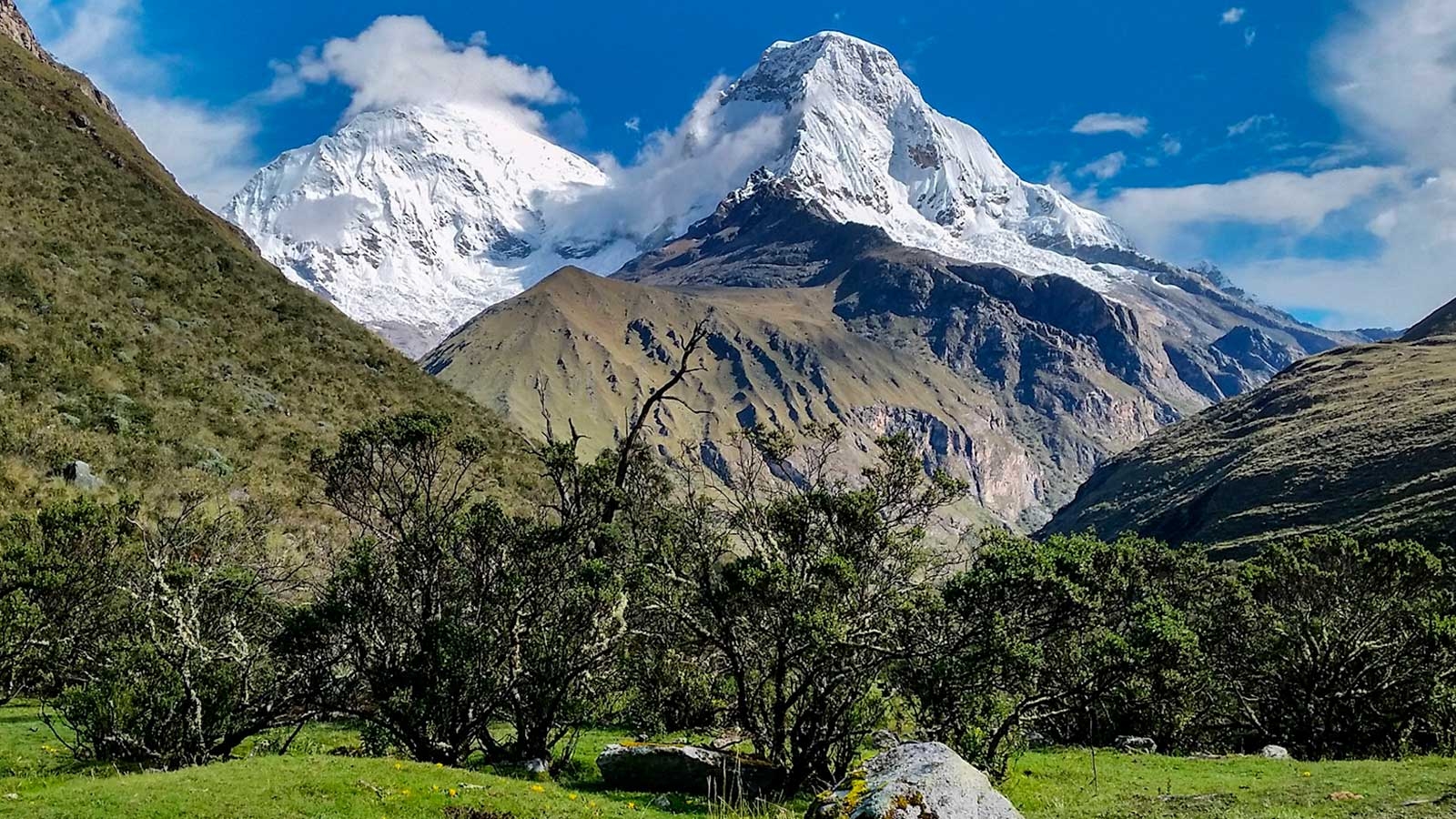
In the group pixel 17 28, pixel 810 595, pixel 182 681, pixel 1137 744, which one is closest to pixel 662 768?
pixel 810 595

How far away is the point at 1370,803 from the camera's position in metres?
20.3

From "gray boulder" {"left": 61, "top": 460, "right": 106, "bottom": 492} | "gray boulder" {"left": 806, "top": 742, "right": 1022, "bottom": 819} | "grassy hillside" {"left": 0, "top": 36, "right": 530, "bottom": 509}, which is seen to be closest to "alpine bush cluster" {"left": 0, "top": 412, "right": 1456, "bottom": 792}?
"gray boulder" {"left": 806, "top": 742, "right": 1022, "bottom": 819}

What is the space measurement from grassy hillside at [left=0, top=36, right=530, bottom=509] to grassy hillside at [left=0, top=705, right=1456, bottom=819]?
25.5 m

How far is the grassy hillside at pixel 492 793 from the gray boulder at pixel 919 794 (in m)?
1.73

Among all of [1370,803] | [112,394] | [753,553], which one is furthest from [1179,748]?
[112,394]

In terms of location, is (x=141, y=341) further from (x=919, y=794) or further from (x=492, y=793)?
(x=919, y=794)

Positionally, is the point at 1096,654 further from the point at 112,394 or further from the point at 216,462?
the point at 112,394

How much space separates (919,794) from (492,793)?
11323mm

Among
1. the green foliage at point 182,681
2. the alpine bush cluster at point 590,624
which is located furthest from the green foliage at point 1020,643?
the green foliage at point 182,681

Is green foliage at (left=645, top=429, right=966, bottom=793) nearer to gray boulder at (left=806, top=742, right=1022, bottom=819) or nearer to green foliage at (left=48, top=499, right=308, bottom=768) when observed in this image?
gray boulder at (left=806, top=742, right=1022, bottom=819)

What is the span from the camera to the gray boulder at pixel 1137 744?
127 ft

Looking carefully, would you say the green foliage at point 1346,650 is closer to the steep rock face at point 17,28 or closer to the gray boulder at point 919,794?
the gray boulder at point 919,794

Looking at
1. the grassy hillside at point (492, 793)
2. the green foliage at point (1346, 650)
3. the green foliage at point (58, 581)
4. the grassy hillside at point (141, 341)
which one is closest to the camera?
the grassy hillside at point (492, 793)

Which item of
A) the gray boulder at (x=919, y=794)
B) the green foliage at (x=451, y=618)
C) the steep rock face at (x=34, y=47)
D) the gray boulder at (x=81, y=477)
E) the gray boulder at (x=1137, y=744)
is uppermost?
the steep rock face at (x=34, y=47)
